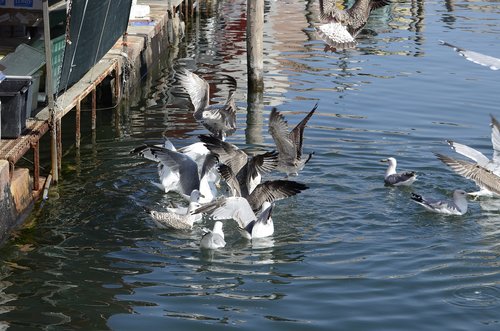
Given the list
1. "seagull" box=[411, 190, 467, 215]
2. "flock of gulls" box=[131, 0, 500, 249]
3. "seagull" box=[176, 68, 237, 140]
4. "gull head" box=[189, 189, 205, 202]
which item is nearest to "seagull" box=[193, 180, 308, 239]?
"flock of gulls" box=[131, 0, 500, 249]

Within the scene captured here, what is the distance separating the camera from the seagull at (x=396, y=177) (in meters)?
12.4

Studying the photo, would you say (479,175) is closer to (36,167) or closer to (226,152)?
(226,152)

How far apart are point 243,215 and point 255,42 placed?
725 cm

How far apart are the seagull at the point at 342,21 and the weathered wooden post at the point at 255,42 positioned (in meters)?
3.13

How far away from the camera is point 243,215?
10.9m

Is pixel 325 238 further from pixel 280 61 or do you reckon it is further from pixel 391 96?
pixel 280 61

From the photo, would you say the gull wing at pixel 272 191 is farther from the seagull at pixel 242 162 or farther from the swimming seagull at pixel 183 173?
the swimming seagull at pixel 183 173

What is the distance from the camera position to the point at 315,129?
15664 millimetres

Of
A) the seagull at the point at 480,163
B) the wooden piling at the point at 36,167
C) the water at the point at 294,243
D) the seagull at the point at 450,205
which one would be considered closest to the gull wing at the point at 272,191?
the water at the point at 294,243

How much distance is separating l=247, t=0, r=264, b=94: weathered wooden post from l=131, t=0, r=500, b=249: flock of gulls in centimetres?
344

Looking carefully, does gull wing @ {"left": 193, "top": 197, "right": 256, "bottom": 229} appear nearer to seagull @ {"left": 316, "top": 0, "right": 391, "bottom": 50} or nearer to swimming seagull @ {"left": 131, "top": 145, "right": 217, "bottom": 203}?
swimming seagull @ {"left": 131, "top": 145, "right": 217, "bottom": 203}

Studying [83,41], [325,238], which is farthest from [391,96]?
[325,238]

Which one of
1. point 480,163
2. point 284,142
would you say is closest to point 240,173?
point 284,142

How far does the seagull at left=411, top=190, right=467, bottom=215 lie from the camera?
11523mm
